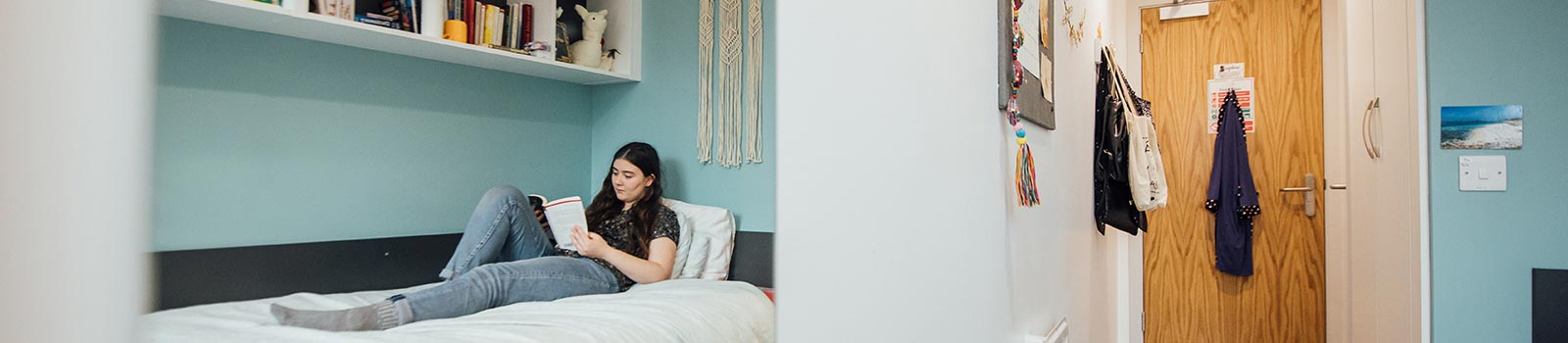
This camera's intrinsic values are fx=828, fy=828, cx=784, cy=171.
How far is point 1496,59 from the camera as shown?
2119 millimetres

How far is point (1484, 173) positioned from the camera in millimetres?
2145

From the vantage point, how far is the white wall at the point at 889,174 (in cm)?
72

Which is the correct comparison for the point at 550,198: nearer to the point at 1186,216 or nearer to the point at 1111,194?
the point at 1111,194

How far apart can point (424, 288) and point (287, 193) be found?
0.25 feet

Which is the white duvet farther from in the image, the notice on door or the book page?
the notice on door

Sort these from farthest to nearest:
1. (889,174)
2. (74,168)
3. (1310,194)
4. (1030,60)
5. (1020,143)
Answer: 1. (1310,194)
2. (1030,60)
3. (1020,143)
4. (889,174)
5. (74,168)

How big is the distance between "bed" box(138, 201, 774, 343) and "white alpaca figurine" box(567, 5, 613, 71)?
12cm

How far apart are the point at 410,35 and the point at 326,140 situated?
7cm

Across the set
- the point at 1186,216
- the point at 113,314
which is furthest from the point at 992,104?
the point at 1186,216

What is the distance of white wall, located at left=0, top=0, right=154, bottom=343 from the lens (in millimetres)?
240

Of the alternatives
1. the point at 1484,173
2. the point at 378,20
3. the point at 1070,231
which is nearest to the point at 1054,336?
the point at 1070,231

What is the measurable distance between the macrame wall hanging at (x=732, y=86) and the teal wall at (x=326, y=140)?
0.13 meters

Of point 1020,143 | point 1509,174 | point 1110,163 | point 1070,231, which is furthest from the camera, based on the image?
point 1110,163

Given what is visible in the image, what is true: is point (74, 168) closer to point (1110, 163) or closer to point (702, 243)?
point (702, 243)
